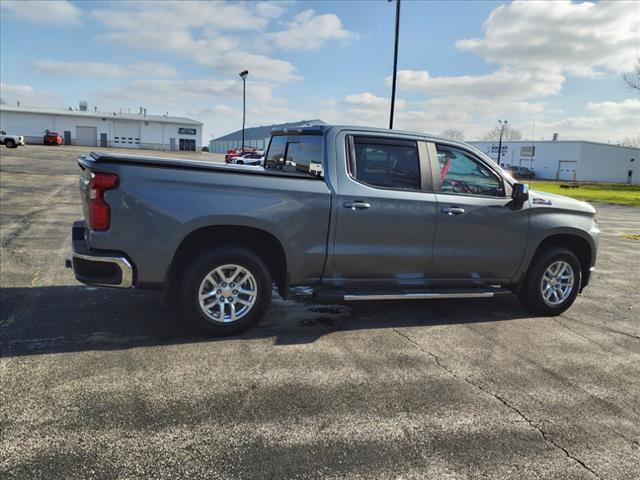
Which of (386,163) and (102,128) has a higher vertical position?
(102,128)

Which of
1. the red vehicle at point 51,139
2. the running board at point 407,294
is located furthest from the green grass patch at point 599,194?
the red vehicle at point 51,139

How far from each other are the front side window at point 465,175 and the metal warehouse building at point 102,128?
75584 millimetres

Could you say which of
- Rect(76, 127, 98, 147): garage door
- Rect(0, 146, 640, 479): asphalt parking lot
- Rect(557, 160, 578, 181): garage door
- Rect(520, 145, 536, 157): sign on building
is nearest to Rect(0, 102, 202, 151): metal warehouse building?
Result: Rect(76, 127, 98, 147): garage door

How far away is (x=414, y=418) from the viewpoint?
3371mm

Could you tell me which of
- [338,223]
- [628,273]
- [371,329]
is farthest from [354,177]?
[628,273]

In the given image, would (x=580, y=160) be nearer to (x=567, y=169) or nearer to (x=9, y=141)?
(x=567, y=169)

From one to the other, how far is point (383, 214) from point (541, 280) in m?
2.29

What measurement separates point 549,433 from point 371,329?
2127mm

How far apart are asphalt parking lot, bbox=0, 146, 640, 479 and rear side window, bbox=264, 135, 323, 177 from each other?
1.64m

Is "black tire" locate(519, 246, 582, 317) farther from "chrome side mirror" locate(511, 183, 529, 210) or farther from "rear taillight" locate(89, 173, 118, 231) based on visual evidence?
"rear taillight" locate(89, 173, 118, 231)

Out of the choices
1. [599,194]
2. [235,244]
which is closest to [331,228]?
[235,244]

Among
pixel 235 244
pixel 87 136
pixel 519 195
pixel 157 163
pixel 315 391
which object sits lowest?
pixel 315 391

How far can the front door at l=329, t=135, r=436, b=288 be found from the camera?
481 cm

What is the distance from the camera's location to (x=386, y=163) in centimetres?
508
